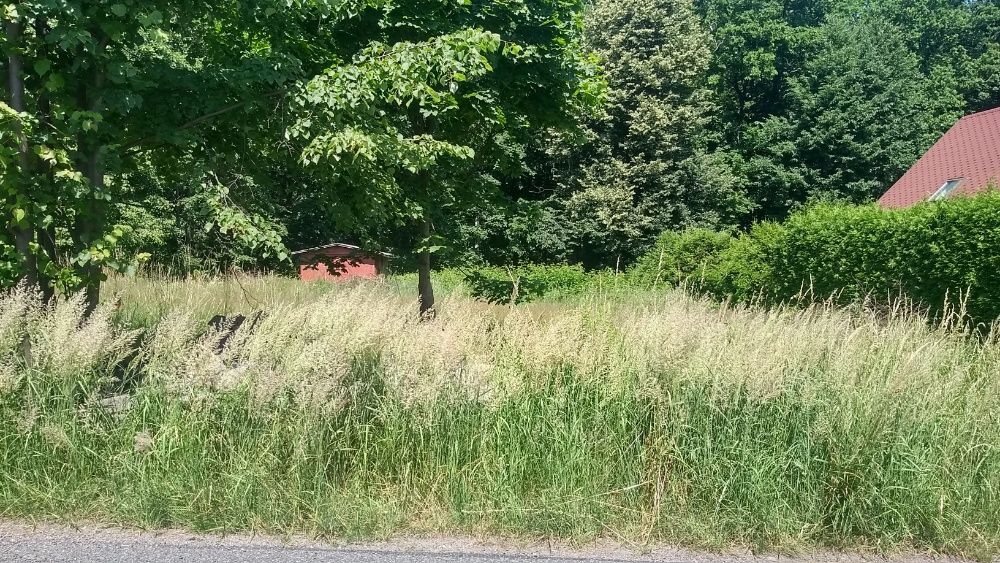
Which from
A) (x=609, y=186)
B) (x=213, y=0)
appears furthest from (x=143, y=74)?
(x=609, y=186)

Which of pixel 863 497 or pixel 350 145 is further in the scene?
pixel 350 145

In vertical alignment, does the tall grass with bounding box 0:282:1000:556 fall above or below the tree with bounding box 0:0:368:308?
below

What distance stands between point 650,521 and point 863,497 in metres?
1.22

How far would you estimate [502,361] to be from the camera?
16.1ft

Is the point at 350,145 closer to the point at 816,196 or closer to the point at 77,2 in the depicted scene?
the point at 77,2

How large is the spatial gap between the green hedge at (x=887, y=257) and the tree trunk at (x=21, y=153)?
5350mm

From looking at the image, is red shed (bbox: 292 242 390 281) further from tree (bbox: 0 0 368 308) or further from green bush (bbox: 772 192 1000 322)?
green bush (bbox: 772 192 1000 322)

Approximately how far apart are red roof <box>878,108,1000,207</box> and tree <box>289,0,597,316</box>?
1491cm

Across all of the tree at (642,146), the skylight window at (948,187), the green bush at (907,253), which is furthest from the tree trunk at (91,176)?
the tree at (642,146)

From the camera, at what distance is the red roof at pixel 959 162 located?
19.8 meters

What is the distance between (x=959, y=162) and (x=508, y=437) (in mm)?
22531

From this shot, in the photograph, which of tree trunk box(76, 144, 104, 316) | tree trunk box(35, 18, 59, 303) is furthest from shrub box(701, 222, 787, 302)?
tree trunk box(35, 18, 59, 303)

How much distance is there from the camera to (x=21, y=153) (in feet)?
17.0

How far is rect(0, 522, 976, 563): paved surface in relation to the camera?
3.58 metres
